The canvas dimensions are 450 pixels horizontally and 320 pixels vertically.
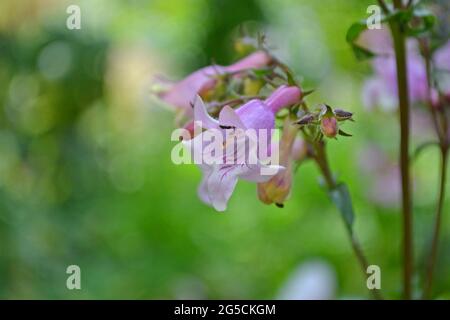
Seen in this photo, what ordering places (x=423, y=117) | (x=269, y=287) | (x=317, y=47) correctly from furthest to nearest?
1. (x=317, y=47)
2. (x=269, y=287)
3. (x=423, y=117)

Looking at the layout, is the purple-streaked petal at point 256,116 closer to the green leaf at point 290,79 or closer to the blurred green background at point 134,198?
the green leaf at point 290,79

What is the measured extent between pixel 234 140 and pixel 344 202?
0.55 feet

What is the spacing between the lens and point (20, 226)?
1.61 meters

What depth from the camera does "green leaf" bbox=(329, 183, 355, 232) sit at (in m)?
0.84

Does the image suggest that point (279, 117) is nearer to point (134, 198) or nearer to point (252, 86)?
point (252, 86)

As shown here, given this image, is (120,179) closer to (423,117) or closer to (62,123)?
(62,123)

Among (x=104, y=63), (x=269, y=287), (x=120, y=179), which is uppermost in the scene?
(x=104, y=63)

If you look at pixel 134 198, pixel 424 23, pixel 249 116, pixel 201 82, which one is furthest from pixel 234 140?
pixel 134 198

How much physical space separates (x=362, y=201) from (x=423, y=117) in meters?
0.58

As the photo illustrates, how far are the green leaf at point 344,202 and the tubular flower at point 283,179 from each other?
0.27 feet

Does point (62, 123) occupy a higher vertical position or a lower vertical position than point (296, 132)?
higher
